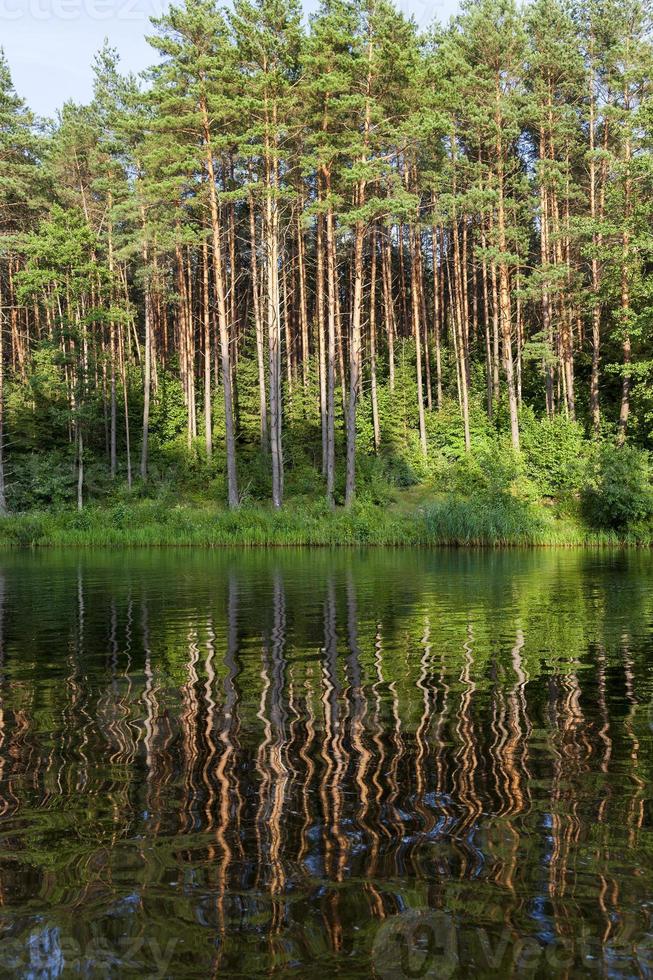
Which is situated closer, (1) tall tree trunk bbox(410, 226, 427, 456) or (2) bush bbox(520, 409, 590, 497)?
(2) bush bbox(520, 409, 590, 497)

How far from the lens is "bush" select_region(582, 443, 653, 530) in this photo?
3023 cm

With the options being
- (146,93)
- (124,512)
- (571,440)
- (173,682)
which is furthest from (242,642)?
(146,93)

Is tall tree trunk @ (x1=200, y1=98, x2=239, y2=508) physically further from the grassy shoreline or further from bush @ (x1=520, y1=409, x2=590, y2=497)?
bush @ (x1=520, y1=409, x2=590, y2=497)

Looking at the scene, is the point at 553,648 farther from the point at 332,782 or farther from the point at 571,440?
the point at 571,440

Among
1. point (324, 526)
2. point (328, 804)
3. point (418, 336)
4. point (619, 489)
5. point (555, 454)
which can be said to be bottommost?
point (328, 804)

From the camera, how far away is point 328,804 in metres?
4.48

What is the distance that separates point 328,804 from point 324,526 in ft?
91.0

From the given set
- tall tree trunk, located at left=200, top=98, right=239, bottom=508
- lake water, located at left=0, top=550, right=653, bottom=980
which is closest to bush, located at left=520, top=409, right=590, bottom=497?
tall tree trunk, located at left=200, top=98, right=239, bottom=508

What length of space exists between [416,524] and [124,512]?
521 inches

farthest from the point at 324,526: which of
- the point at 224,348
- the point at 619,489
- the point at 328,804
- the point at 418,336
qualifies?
the point at 328,804

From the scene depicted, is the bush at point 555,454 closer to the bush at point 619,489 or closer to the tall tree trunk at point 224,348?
the bush at point 619,489

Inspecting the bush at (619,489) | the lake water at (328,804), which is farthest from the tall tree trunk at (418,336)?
the lake water at (328,804)

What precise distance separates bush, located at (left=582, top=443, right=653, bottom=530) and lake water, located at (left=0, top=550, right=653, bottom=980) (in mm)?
21088

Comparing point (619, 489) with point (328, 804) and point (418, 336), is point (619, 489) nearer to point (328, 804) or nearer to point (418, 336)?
point (418, 336)
